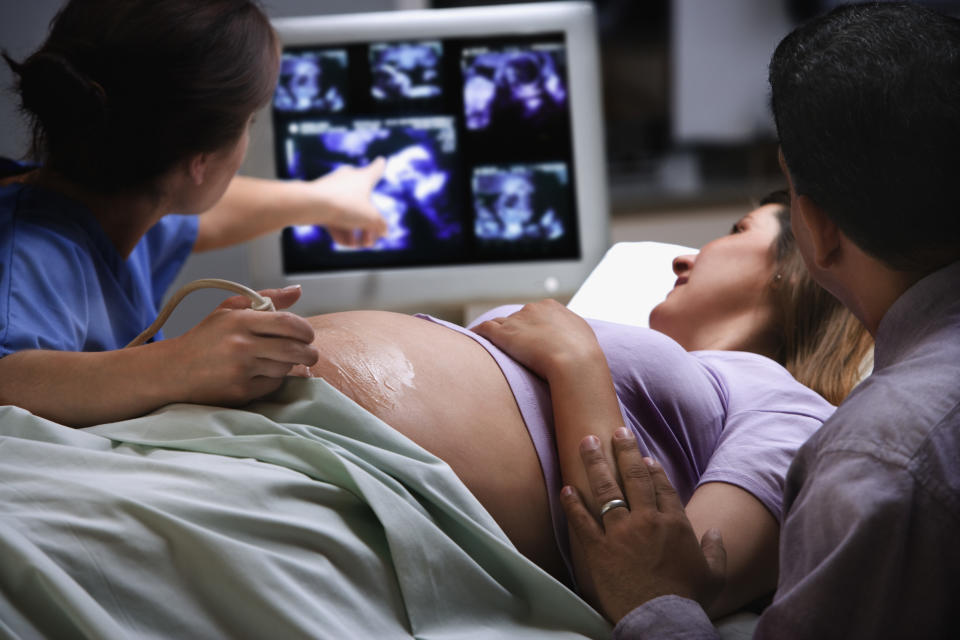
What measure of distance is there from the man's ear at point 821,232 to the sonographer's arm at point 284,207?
3.78 ft

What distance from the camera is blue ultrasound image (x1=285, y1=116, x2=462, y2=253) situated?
6.14ft

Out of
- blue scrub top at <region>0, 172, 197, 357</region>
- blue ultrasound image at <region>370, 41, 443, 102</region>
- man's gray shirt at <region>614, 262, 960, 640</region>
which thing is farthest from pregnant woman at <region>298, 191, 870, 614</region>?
blue ultrasound image at <region>370, 41, 443, 102</region>

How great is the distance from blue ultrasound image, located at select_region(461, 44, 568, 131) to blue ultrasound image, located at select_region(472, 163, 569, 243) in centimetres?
10

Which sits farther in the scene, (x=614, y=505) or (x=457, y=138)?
(x=457, y=138)

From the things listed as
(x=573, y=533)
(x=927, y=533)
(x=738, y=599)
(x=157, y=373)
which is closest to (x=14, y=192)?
(x=157, y=373)

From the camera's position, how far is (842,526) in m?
0.64

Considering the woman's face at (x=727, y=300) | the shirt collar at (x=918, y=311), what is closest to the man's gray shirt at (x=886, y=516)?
the shirt collar at (x=918, y=311)

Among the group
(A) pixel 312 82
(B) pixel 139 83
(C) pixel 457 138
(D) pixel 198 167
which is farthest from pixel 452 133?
(B) pixel 139 83

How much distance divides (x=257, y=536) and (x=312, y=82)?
1.29m

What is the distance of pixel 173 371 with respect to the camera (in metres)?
0.92

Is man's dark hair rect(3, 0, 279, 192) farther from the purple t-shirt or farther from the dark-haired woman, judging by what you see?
the purple t-shirt

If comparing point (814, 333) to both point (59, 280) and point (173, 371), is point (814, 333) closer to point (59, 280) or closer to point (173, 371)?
point (173, 371)

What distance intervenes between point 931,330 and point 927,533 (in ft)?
0.55

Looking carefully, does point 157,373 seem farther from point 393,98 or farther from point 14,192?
point 393,98
